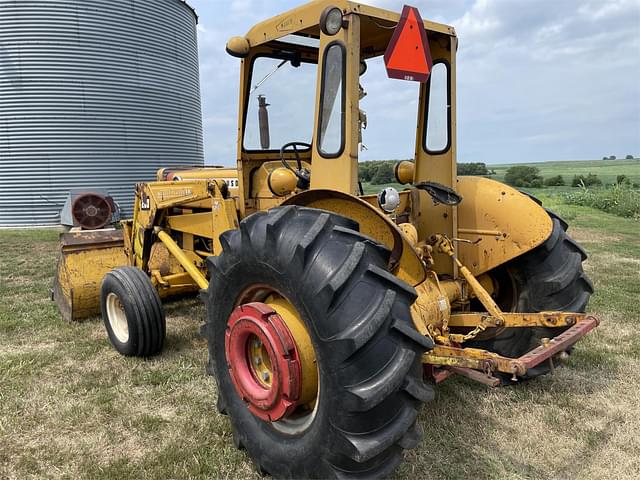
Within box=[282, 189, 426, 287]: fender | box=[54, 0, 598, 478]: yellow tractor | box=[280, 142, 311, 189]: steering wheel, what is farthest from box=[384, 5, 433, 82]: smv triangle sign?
box=[280, 142, 311, 189]: steering wheel

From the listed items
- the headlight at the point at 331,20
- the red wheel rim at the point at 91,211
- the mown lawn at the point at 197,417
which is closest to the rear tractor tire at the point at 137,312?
the mown lawn at the point at 197,417

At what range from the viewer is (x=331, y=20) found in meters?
2.77

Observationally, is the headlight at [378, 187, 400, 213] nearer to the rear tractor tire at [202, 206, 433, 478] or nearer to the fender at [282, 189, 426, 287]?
the fender at [282, 189, 426, 287]

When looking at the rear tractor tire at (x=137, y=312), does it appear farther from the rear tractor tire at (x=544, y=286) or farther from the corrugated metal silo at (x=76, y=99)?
the corrugated metal silo at (x=76, y=99)

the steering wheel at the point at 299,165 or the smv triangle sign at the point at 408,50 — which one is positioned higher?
the smv triangle sign at the point at 408,50

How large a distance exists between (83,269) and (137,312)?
5.14ft

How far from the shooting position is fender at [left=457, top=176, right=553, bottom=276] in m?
3.36

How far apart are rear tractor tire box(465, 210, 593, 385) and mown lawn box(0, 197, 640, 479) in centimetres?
38

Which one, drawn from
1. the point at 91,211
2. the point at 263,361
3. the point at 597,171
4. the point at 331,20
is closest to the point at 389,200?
the point at 331,20

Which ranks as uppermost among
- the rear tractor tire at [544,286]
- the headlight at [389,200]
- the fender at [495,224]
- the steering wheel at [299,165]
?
the steering wheel at [299,165]

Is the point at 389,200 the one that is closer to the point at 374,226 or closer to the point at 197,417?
the point at 374,226

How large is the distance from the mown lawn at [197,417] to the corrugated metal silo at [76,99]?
10622mm

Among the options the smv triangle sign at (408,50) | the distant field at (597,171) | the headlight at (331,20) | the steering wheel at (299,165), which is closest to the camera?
the headlight at (331,20)

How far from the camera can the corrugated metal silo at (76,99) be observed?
14.0 metres
